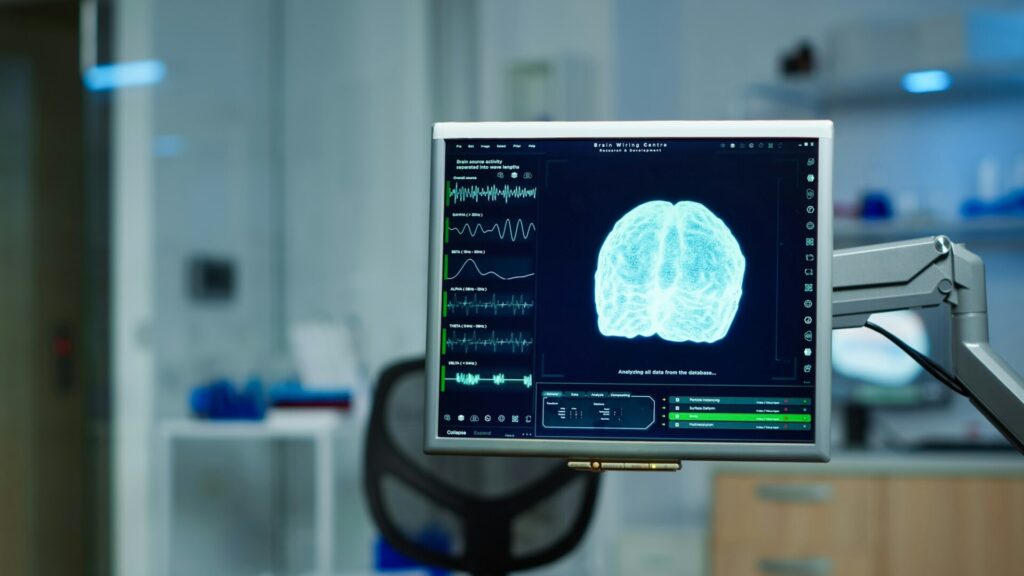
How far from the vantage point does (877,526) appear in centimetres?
319

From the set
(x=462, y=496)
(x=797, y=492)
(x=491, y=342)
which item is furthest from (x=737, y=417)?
(x=797, y=492)

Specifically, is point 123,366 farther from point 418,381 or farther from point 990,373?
point 990,373

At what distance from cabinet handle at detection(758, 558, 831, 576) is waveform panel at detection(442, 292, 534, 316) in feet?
7.50

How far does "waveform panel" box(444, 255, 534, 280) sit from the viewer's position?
1.22 metres

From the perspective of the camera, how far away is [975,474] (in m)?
3.18

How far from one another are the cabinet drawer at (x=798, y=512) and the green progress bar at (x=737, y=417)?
2.16 metres

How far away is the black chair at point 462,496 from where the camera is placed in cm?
213

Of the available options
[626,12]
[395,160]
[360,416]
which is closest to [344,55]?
[395,160]

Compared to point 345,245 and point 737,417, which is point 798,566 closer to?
point 345,245

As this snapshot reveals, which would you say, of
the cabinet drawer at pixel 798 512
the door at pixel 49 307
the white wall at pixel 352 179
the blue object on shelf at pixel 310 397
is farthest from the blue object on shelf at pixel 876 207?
the door at pixel 49 307

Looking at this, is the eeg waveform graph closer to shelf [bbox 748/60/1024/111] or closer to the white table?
the white table

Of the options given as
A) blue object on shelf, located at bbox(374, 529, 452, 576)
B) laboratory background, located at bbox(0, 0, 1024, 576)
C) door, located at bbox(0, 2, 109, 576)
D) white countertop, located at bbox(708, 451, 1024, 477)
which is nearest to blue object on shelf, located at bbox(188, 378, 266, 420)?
laboratory background, located at bbox(0, 0, 1024, 576)

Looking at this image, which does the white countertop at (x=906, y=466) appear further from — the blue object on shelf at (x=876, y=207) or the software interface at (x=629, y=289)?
the software interface at (x=629, y=289)

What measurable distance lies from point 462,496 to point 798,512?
1437 millimetres
